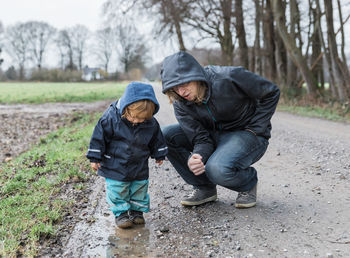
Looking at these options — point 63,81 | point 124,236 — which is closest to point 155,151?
point 124,236

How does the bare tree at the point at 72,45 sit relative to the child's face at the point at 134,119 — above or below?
above

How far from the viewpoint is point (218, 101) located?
3.13 meters

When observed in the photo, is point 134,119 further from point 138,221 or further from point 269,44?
point 269,44

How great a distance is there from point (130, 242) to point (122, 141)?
2.71 feet

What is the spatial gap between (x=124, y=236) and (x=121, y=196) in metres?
0.35

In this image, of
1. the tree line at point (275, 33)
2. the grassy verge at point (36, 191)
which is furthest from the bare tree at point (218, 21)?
the grassy verge at point (36, 191)

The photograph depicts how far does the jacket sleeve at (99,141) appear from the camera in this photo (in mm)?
2920

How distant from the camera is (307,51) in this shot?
1825 cm

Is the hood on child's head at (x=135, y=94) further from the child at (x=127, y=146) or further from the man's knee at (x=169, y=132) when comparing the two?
the man's knee at (x=169, y=132)

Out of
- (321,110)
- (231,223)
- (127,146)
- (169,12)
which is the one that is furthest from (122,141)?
(169,12)

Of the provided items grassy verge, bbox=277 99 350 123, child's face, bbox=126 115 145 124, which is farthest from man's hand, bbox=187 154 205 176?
grassy verge, bbox=277 99 350 123

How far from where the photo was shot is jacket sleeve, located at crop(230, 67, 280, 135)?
312 centimetres

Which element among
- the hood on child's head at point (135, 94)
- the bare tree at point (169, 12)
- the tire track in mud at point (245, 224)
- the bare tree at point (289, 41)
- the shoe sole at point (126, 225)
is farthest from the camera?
the bare tree at point (169, 12)

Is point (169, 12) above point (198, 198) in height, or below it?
above
